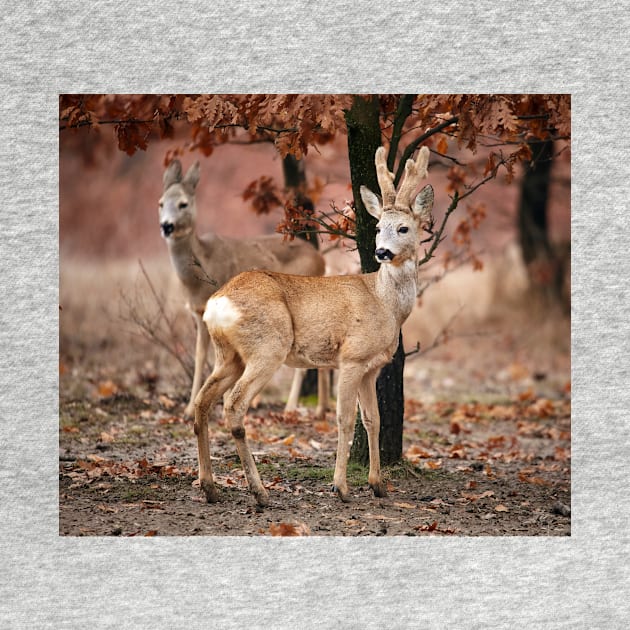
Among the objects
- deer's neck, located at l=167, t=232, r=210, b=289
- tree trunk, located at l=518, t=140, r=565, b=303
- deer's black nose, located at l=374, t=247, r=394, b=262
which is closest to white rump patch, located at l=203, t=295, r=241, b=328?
deer's black nose, located at l=374, t=247, r=394, b=262

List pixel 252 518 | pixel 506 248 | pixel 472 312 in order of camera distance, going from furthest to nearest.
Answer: pixel 506 248 → pixel 472 312 → pixel 252 518

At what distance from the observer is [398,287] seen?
5.66 meters

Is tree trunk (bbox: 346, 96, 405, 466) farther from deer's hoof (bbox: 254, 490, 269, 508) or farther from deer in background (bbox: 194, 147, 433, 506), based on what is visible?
deer's hoof (bbox: 254, 490, 269, 508)

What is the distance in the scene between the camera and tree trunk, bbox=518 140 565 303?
14164 millimetres

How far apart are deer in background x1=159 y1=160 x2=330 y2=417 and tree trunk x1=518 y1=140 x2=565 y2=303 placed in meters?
6.38

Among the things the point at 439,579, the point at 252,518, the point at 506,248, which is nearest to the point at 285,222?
the point at 252,518

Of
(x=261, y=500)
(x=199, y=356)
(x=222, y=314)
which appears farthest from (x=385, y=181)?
(x=199, y=356)

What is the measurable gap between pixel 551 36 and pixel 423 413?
202 inches

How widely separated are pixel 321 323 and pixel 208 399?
30.3 inches

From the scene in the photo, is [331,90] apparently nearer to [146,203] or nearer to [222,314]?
[222,314]

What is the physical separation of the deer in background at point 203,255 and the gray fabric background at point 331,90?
2754mm

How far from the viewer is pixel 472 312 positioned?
47.9ft

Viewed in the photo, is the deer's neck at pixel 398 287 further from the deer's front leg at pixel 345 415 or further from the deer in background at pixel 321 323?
the deer's front leg at pixel 345 415

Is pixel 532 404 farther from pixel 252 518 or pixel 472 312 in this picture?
pixel 252 518
